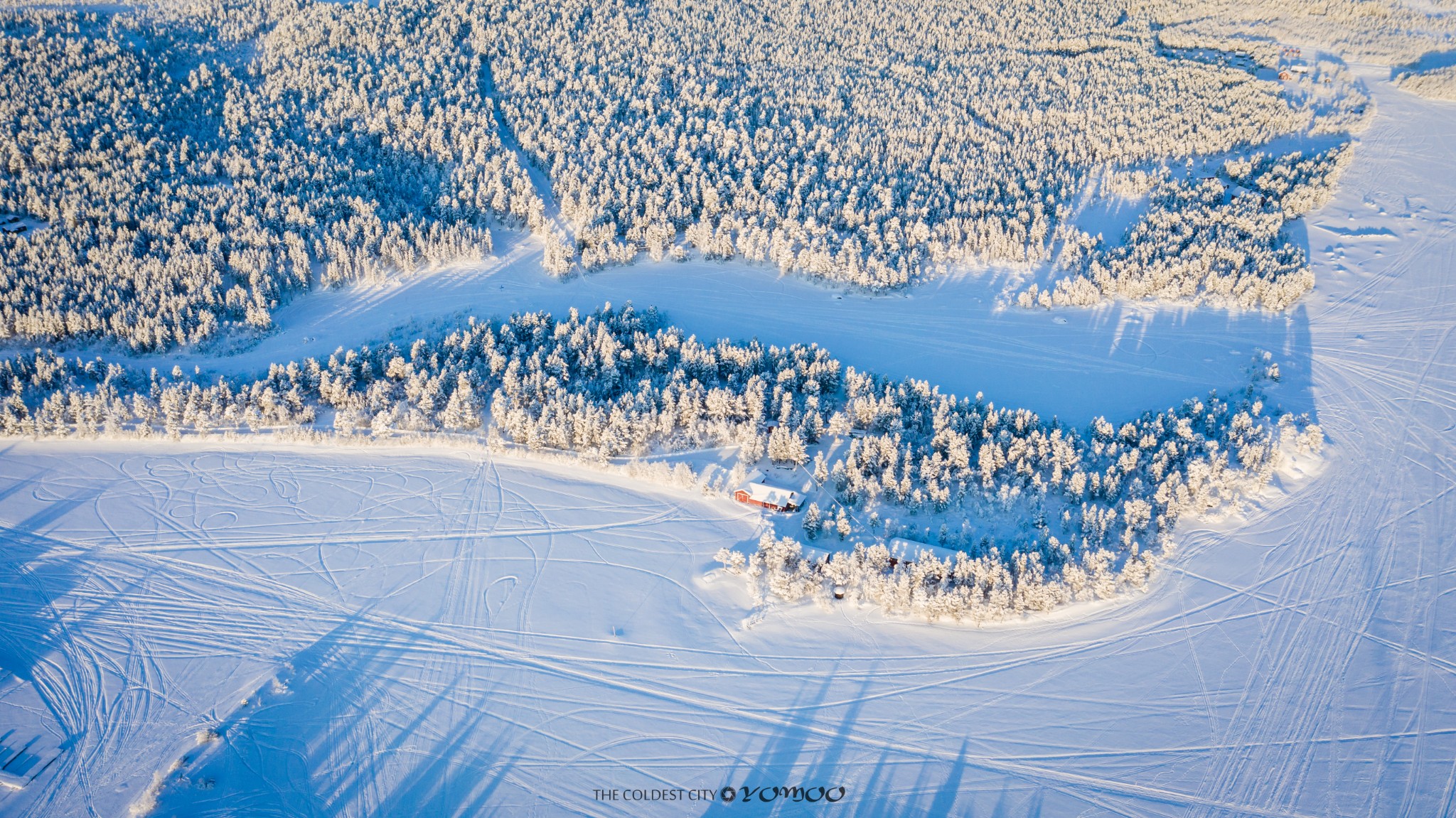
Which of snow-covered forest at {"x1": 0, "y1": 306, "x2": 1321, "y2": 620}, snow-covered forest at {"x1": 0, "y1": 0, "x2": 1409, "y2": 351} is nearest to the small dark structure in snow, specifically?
snow-covered forest at {"x1": 0, "y1": 306, "x2": 1321, "y2": 620}

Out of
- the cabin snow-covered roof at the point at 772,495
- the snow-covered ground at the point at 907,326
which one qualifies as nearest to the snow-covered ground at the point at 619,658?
the cabin snow-covered roof at the point at 772,495

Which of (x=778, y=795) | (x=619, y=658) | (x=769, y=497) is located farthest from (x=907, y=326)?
(x=778, y=795)

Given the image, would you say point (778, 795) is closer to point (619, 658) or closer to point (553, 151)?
point (619, 658)

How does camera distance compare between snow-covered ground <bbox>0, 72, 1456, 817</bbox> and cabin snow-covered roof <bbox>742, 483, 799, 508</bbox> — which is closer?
snow-covered ground <bbox>0, 72, 1456, 817</bbox>

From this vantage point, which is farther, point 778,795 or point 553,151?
point 553,151

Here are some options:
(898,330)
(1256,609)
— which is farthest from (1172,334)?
(1256,609)

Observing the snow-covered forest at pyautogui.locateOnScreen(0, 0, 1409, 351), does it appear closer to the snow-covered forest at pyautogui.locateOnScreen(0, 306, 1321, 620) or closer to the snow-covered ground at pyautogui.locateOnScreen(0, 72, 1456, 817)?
the snow-covered forest at pyautogui.locateOnScreen(0, 306, 1321, 620)

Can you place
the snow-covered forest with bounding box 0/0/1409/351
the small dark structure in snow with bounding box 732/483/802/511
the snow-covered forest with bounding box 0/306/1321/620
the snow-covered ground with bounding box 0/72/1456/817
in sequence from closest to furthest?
the snow-covered ground with bounding box 0/72/1456/817, the snow-covered forest with bounding box 0/306/1321/620, the small dark structure in snow with bounding box 732/483/802/511, the snow-covered forest with bounding box 0/0/1409/351

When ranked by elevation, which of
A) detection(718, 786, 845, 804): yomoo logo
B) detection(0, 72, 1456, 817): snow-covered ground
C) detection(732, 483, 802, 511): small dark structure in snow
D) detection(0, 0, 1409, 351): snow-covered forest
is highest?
detection(0, 0, 1409, 351): snow-covered forest

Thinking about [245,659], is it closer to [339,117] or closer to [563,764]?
[563,764]

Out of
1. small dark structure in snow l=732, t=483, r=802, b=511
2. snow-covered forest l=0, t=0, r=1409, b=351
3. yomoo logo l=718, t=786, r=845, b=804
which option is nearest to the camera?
yomoo logo l=718, t=786, r=845, b=804
